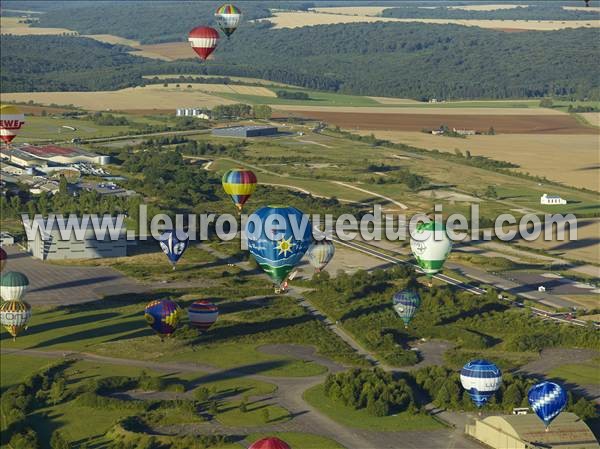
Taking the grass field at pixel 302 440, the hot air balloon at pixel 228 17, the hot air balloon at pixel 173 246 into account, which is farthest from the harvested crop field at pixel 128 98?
the grass field at pixel 302 440

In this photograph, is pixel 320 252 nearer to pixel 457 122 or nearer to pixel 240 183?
pixel 240 183

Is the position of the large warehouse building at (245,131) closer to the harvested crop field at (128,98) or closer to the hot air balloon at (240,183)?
the harvested crop field at (128,98)

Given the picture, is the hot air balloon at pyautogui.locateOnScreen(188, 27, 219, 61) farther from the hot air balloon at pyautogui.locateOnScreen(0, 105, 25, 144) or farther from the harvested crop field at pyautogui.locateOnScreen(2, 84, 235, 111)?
the harvested crop field at pyautogui.locateOnScreen(2, 84, 235, 111)

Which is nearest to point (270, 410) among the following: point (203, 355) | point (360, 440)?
point (360, 440)

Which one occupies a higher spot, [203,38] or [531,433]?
[203,38]

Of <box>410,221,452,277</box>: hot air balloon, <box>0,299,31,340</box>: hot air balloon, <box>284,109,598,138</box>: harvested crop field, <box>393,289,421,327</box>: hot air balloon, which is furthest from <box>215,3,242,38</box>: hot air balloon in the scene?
<box>284,109,598,138</box>: harvested crop field

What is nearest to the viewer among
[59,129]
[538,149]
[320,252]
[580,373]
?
[580,373]

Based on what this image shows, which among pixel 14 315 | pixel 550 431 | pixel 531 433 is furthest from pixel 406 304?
pixel 14 315
